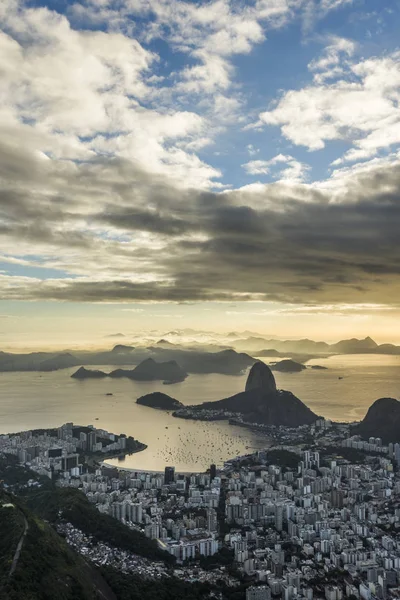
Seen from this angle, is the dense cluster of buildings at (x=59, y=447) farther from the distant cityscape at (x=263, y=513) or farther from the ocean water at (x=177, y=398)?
the ocean water at (x=177, y=398)

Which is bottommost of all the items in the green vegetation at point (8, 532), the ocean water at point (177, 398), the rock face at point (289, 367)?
the ocean water at point (177, 398)

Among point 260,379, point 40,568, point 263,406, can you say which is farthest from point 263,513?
point 260,379

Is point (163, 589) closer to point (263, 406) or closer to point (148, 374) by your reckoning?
point (263, 406)

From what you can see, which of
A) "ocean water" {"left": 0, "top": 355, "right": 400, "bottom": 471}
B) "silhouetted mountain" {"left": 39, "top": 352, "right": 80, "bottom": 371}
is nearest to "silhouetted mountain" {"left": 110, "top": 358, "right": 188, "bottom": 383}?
"ocean water" {"left": 0, "top": 355, "right": 400, "bottom": 471}

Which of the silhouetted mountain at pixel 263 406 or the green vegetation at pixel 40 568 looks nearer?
the green vegetation at pixel 40 568

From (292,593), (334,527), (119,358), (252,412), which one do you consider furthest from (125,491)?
(119,358)

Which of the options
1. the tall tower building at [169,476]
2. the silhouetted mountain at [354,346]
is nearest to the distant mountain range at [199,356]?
the silhouetted mountain at [354,346]

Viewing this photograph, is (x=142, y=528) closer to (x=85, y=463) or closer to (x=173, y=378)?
(x=85, y=463)
